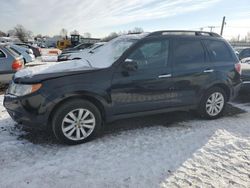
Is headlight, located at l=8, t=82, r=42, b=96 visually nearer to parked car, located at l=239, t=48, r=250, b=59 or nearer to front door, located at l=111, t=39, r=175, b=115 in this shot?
front door, located at l=111, t=39, r=175, b=115

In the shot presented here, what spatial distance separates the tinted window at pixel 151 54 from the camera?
413 centimetres

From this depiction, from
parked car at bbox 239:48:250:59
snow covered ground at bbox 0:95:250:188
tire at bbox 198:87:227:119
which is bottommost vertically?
snow covered ground at bbox 0:95:250:188

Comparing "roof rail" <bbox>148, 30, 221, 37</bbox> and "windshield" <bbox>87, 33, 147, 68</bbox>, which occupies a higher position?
"roof rail" <bbox>148, 30, 221, 37</bbox>

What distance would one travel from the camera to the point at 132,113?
4207 mm

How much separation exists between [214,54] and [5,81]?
20.5 feet

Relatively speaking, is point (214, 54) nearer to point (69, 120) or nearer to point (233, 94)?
point (233, 94)

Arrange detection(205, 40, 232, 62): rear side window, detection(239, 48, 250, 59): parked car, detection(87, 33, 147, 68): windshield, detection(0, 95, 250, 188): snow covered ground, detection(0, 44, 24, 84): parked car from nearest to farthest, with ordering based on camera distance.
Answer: detection(0, 95, 250, 188): snow covered ground < detection(87, 33, 147, 68): windshield < detection(205, 40, 232, 62): rear side window < detection(0, 44, 24, 84): parked car < detection(239, 48, 250, 59): parked car

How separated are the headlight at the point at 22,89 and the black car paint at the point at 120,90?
6 centimetres

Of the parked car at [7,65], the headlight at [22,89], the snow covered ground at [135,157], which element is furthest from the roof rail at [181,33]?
the parked car at [7,65]

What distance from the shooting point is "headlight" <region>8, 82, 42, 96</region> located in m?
3.53

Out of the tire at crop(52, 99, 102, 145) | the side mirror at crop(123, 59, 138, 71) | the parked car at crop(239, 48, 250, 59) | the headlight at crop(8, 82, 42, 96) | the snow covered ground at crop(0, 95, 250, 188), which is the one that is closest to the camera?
the snow covered ground at crop(0, 95, 250, 188)

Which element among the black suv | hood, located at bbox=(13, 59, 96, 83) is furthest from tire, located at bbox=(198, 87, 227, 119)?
hood, located at bbox=(13, 59, 96, 83)

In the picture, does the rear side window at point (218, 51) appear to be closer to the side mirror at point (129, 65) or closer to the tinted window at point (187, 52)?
the tinted window at point (187, 52)

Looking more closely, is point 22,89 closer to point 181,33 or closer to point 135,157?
point 135,157
